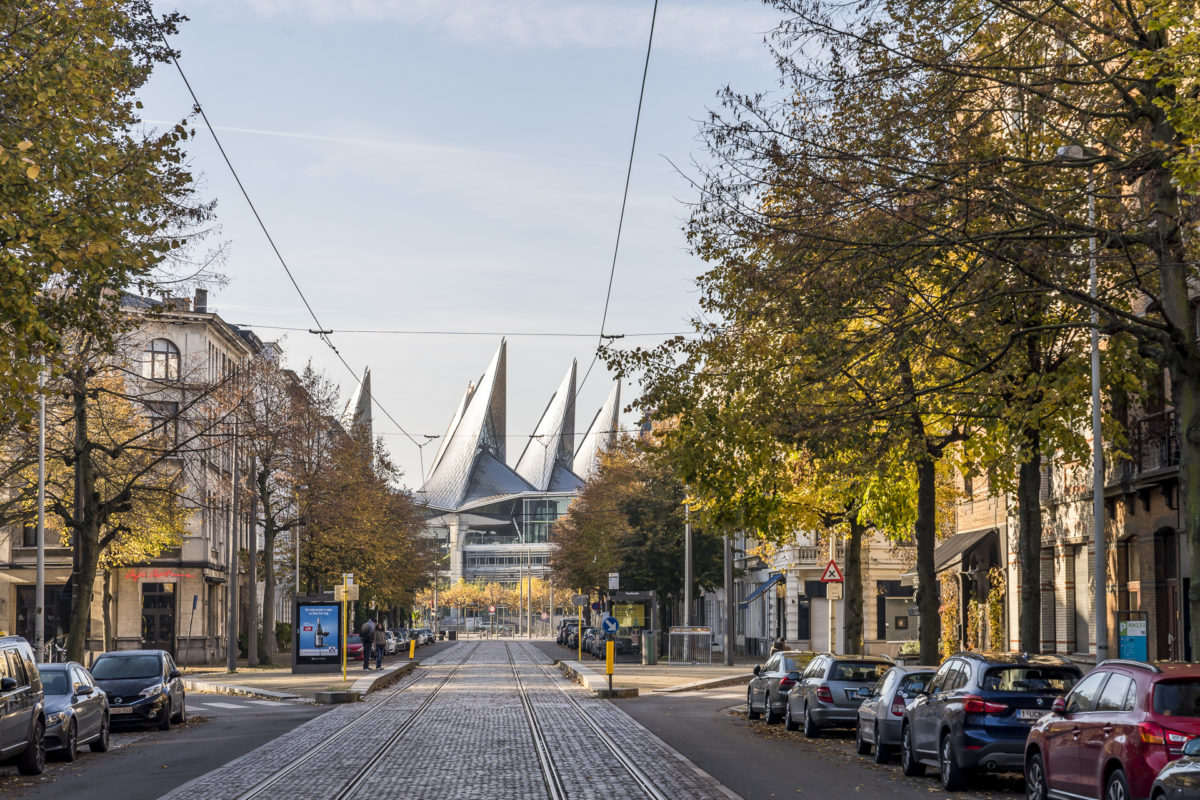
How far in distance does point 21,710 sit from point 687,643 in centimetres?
4185

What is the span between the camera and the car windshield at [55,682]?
2175cm

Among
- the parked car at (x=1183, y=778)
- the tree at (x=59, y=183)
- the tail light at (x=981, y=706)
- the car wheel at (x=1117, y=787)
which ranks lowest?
the car wheel at (x=1117, y=787)

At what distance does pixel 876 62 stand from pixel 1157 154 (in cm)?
329

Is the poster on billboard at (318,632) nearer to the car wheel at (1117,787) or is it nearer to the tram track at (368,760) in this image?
the tram track at (368,760)

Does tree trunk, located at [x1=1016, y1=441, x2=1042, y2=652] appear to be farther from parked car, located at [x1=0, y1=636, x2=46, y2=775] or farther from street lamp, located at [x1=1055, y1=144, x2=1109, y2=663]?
parked car, located at [x1=0, y1=636, x2=46, y2=775]

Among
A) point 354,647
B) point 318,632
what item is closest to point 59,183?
point 318,632

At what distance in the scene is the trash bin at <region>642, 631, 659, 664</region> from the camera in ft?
190

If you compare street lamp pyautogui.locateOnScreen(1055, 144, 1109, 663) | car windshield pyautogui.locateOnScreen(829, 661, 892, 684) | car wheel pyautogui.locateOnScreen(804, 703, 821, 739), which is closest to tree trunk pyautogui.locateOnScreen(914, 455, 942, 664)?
car windshield pyautogui.locateOnScreen(829, 661, 892, 684)

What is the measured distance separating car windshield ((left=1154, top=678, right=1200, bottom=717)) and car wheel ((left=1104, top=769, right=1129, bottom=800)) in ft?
2.04

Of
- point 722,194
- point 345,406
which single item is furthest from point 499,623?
point 722,194

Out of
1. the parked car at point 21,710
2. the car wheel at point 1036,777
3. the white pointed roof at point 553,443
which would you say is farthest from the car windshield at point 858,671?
the white pointed roof at point 553,443

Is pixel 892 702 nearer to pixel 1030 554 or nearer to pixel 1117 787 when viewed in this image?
pixel 1030 554

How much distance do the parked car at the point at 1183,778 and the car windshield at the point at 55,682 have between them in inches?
634

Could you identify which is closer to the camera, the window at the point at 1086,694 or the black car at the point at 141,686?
the window at the point at 1086,694
